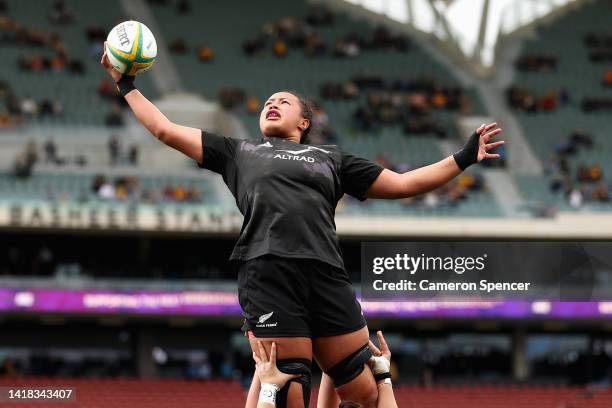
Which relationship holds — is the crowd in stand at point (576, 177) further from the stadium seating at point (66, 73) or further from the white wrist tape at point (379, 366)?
the white wrist tape at point (379, 366)

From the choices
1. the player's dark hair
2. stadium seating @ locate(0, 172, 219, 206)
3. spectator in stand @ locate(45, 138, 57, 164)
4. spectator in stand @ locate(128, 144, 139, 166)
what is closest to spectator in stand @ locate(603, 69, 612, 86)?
stadium seating @ locate(0, 172, 219, 206)

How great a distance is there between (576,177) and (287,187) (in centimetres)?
2984

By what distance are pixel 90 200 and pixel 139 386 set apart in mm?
5112

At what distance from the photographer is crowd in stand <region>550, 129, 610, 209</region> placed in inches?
A: 1293

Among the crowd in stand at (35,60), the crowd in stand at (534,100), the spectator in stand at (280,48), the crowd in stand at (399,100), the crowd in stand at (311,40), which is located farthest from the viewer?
the crowd in stand at (311,40)

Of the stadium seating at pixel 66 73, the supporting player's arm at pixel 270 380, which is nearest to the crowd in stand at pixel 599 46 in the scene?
the stadium seating at pixel 66 73

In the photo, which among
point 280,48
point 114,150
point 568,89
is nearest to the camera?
point 114,150

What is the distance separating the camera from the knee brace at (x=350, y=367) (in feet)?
18.2

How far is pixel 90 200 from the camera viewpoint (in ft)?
100

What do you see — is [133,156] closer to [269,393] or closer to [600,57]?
[600,57]

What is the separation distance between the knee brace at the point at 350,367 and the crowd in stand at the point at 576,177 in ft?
90.6

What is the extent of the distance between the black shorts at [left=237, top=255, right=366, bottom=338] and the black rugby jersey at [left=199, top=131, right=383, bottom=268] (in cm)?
6

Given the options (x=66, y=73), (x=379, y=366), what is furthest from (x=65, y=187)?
(x=379, y=366)

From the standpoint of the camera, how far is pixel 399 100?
121 ft
